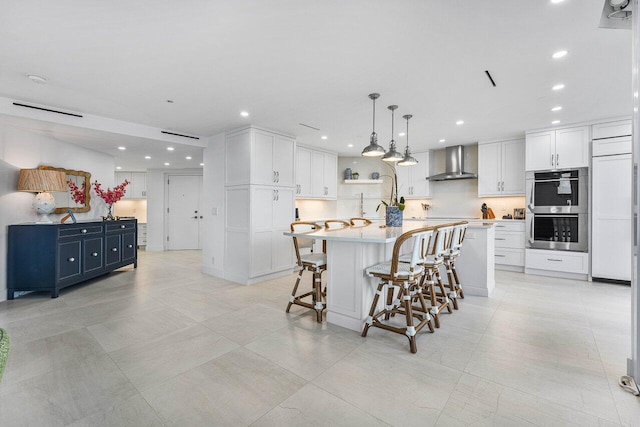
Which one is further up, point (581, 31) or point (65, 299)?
point (581, 31)

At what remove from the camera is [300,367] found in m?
2.04

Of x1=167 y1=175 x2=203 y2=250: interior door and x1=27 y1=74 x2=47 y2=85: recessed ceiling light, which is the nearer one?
x1=27 y1=74 x2=47 y2=85: recessed ceiling light

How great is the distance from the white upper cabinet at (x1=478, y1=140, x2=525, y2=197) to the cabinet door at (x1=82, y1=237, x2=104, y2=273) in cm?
690

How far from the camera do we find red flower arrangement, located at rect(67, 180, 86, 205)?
4684 millimetres

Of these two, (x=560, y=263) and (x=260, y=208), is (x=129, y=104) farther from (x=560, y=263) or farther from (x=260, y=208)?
(x=560, y=263)

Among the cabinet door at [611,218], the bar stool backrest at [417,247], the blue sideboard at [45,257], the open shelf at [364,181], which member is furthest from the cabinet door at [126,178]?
the cabinet door at [611,218]

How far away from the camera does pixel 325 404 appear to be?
166cm

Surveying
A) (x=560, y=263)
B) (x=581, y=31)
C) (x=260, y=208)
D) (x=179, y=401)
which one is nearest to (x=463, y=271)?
(x=560, y=263)

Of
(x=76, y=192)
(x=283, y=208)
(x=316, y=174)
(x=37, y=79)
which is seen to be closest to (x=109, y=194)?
(x=76, y=192)

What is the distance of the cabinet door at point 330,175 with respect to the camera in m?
6.51

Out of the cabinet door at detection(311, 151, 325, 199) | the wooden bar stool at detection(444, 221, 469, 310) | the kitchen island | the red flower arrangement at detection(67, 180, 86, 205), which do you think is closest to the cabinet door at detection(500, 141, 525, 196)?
the wooden bar stool at detection(444, 221, 469, 310)

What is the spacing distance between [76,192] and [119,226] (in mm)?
873

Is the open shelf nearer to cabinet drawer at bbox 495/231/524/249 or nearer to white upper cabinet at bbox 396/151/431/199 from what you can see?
white upper cabinet at bbox 396/151/431/199

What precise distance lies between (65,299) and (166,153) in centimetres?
314
